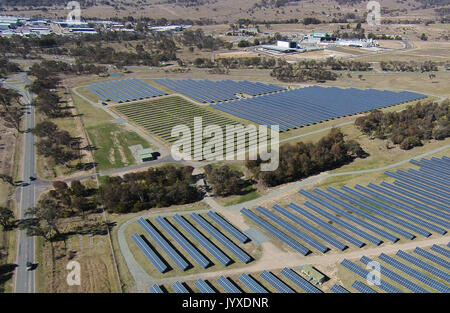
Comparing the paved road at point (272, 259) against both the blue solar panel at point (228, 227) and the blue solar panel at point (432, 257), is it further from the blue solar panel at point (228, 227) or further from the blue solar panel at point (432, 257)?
the blue solar panel at point (228, 227)

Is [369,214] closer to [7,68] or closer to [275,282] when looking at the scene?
[275,282]

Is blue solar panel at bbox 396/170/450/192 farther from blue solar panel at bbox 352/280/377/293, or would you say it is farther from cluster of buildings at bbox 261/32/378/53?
cluster of buildings at bbox 261/32/378/53

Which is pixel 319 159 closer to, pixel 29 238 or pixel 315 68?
pixel 29 238

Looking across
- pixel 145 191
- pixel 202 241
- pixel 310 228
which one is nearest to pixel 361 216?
pixel 310 228

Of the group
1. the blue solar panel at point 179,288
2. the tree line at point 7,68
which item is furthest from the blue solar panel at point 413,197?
the tree line at point 7,68

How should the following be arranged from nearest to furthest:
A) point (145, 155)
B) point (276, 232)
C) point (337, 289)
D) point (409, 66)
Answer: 1. point (337, 289)
2. point (276, 232)
3. point (145, 155)
4. point (409, 66)

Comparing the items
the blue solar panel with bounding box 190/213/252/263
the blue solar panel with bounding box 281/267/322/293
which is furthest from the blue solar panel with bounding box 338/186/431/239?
the blue solar panel with bounding box 190/213/252/263
